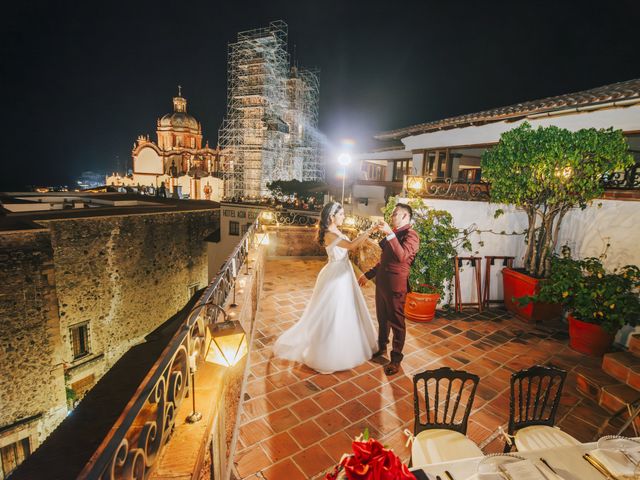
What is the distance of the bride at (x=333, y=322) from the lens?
435 centimetres

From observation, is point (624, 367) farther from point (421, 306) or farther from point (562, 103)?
point (562, 103)

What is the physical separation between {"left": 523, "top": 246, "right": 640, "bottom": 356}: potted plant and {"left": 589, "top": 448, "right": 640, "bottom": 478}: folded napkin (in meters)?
3.55

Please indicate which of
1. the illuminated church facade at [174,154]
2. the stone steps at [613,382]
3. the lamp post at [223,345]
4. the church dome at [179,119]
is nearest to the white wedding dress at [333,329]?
the lamp post at [223,345]

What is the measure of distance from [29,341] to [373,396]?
1344 cm

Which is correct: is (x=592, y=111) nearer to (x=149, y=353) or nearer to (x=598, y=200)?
(x=598, y=200)

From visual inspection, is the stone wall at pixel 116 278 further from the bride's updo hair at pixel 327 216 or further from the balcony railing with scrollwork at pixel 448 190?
the balcony railing with scrollwork at pixel 448 190

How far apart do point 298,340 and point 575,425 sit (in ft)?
11.4

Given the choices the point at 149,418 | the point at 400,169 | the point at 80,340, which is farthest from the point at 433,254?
the point at 80,340

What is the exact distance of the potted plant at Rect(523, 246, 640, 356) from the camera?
4691mm

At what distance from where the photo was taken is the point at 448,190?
6934mm

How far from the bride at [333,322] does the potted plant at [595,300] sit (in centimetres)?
345

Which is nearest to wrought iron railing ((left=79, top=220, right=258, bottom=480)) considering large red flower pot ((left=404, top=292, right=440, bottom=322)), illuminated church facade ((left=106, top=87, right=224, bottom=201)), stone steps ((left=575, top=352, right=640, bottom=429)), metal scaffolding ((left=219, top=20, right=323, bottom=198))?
large red flower pot ((left=404, top=292, right=440, bottom=322))

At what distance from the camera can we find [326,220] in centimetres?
457

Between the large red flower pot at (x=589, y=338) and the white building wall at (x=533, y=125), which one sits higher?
the white building wall at (x=533, y=125)
